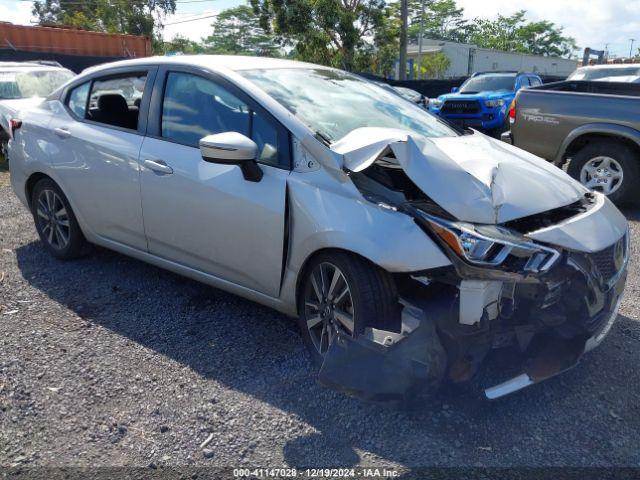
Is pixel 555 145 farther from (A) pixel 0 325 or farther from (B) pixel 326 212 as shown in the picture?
(A) pixel 0 325

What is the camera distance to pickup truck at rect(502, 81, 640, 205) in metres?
6.58

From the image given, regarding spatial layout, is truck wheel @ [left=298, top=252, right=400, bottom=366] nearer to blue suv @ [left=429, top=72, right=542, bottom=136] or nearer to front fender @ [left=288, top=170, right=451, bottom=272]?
front fender @ [left=288, top=170, right=451, bottom=272]

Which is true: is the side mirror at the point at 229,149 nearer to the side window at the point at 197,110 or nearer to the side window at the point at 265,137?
the side window at the point at 265,137

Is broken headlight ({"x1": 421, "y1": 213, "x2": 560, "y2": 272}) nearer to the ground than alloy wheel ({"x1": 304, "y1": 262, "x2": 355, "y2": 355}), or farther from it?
farther from it

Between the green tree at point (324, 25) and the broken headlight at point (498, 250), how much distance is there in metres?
22.3

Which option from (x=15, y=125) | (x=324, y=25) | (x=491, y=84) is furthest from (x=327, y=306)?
(x=324, y=25)

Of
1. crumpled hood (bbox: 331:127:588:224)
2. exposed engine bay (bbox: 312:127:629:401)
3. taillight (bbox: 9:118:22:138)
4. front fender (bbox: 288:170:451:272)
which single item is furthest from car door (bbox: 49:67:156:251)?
exposed engine bay (bbox: 312:127:629:401)

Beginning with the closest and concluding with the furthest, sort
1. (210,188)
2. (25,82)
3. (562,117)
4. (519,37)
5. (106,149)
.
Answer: (210,188), (106,149), (562,117), (25,82), (519,37)

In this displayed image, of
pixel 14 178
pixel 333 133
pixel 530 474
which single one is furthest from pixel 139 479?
pixel 14 178

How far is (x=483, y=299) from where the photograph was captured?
8.50ft

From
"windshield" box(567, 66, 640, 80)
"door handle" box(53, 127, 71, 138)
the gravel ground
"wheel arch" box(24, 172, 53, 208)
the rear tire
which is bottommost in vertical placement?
the gravel ground

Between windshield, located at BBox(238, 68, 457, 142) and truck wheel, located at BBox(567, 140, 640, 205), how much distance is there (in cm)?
360

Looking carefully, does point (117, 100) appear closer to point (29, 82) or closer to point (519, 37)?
point (29, 82)

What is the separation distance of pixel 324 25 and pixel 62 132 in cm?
Answer: 2068
